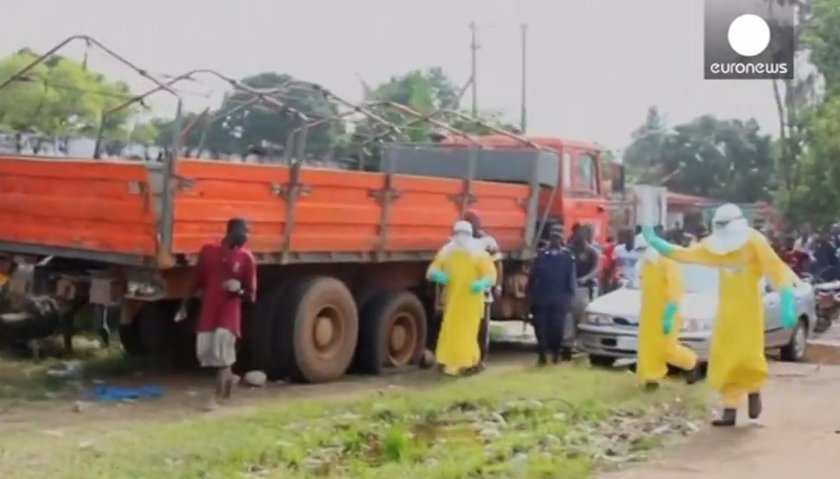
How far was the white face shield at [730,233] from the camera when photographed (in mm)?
9383

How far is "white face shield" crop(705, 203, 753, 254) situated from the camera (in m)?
9.38

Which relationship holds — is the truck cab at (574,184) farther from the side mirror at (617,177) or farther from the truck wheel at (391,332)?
the truck wheel at (391,332)

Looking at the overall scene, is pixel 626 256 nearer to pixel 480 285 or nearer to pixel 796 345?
pixel 796 345

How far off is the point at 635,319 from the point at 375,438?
473 cm

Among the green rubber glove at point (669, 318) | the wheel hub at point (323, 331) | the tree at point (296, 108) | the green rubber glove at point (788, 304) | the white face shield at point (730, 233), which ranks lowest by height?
the wheel hub at point (323, 331)

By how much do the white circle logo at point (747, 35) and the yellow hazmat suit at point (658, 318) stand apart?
98.9 inches

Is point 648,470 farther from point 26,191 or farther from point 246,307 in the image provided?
point 26,191

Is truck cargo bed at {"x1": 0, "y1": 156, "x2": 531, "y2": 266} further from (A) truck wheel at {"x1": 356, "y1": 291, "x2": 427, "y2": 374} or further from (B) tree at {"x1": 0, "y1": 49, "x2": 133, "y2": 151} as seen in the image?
(B) tree at {"x1": 0, "y1": 49, "x2": 133, "y2": 151}

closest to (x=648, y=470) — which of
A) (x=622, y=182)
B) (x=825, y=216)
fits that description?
(x=622, y=182)

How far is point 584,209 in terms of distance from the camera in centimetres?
1538

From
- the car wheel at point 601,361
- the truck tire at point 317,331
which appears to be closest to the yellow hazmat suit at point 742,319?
the car wheel at point 601,361

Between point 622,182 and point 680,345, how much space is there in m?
5.08

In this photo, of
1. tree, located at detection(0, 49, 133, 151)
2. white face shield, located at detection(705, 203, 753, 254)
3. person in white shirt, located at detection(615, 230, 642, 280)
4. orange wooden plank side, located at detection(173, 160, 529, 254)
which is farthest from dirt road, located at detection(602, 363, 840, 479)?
tree, located at detection(0, 49, 133, 151)

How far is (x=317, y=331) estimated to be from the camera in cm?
1170
